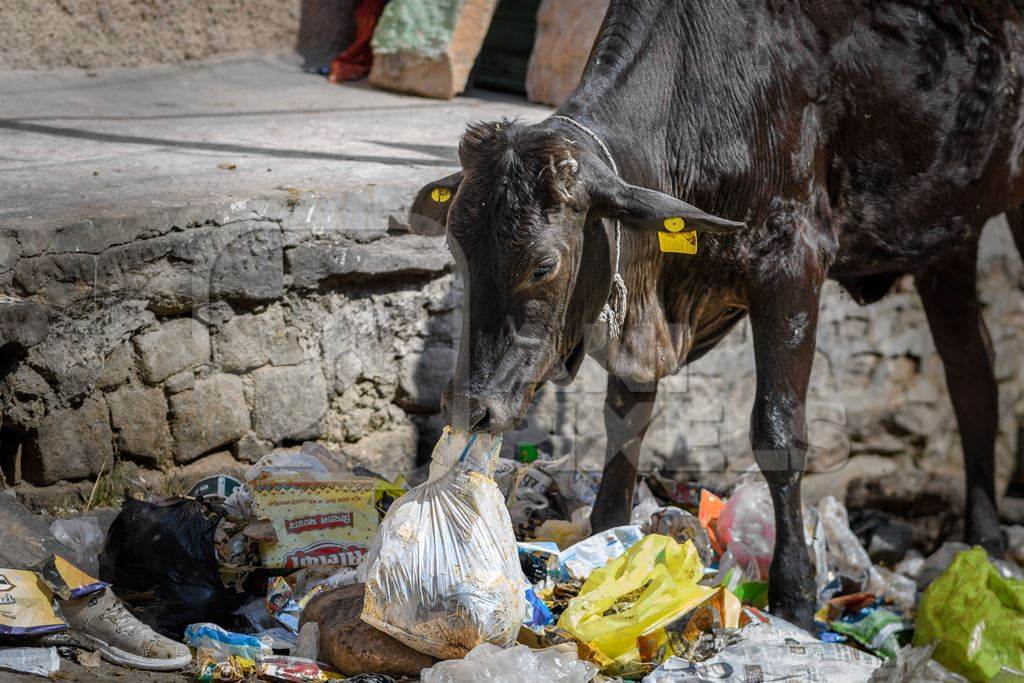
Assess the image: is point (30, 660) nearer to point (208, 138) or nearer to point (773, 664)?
point (773, 664)

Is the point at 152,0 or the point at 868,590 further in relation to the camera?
the point at 152,0

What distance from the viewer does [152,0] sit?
705cm

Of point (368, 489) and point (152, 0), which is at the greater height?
point (152, 0)

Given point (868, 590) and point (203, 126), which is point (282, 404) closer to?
point (203, 126)

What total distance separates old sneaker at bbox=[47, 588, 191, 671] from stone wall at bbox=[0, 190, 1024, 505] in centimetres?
68

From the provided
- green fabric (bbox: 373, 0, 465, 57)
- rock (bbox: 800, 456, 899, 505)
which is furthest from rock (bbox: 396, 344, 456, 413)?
green fabric (bbox: 373, 0, 465, 57)

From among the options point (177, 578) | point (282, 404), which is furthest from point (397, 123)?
point (177, 578)

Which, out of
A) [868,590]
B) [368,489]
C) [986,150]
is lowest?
[868,590]

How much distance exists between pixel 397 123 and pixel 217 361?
8.05 ft

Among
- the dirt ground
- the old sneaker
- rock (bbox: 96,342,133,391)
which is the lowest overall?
the old sneaker

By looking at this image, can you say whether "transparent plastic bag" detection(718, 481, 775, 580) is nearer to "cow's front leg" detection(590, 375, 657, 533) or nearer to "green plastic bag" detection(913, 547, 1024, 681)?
"cow's front leg" detection(590, 375, 657, 533)

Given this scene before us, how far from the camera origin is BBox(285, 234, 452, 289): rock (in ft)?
14.9

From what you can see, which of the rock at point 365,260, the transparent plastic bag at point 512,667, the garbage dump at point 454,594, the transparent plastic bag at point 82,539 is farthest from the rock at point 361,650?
the rock at point 365,260

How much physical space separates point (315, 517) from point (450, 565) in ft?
3.07
